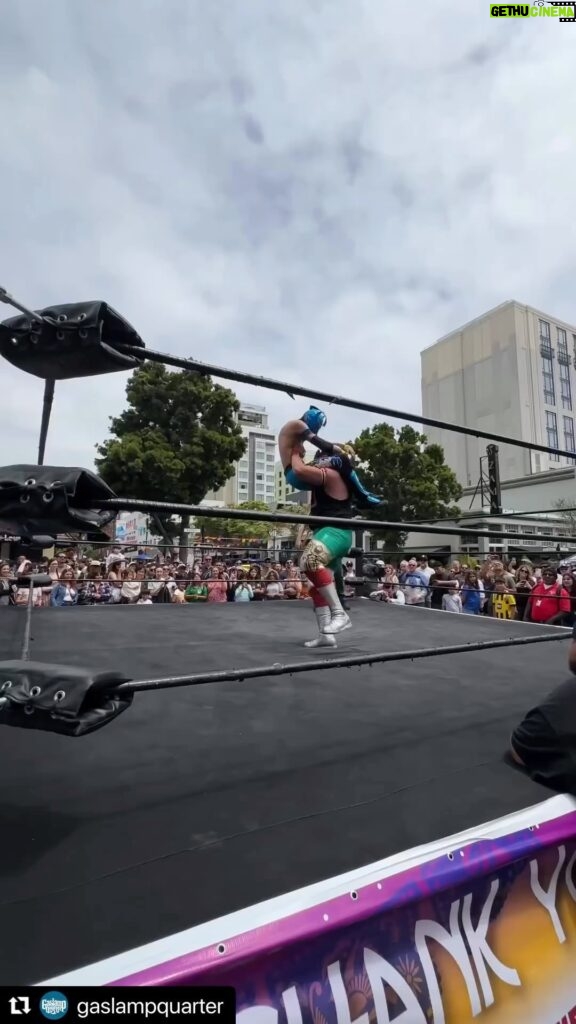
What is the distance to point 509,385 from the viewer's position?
4362cm

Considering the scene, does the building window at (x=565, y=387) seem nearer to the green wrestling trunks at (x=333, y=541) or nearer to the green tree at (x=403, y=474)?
the green tree at (x=403, y=474)

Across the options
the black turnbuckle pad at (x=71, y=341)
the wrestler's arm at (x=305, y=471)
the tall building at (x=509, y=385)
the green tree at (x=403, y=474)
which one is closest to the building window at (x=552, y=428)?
the tall building at (x=509, y=385)

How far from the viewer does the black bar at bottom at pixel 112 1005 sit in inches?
27.6

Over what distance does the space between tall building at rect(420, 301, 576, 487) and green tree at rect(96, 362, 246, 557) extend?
89.7ft

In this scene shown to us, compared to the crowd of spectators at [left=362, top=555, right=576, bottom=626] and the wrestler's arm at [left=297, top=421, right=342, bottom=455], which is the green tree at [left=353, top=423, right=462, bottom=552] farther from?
the wrestler's arm at [left=297, top=421, right=342, bottom=455]

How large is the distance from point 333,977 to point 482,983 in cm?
37

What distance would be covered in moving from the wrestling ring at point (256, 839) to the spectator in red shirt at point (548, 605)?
16.5 feet

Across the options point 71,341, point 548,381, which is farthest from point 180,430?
point 548,381

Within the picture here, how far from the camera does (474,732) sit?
1695 millimetres

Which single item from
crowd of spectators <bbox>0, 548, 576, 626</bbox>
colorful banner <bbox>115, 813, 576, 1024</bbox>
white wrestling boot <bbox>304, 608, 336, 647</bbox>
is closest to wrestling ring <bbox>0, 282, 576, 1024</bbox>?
colorful banner <bbox>115, 813, 576, 1024</bbox>

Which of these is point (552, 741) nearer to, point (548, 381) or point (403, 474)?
point (403, 474)

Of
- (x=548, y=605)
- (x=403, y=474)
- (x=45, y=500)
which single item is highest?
(x=403, y=474)

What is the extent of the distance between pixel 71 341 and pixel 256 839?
1.11 meters

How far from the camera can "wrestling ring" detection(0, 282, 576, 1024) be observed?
2.76 ft
